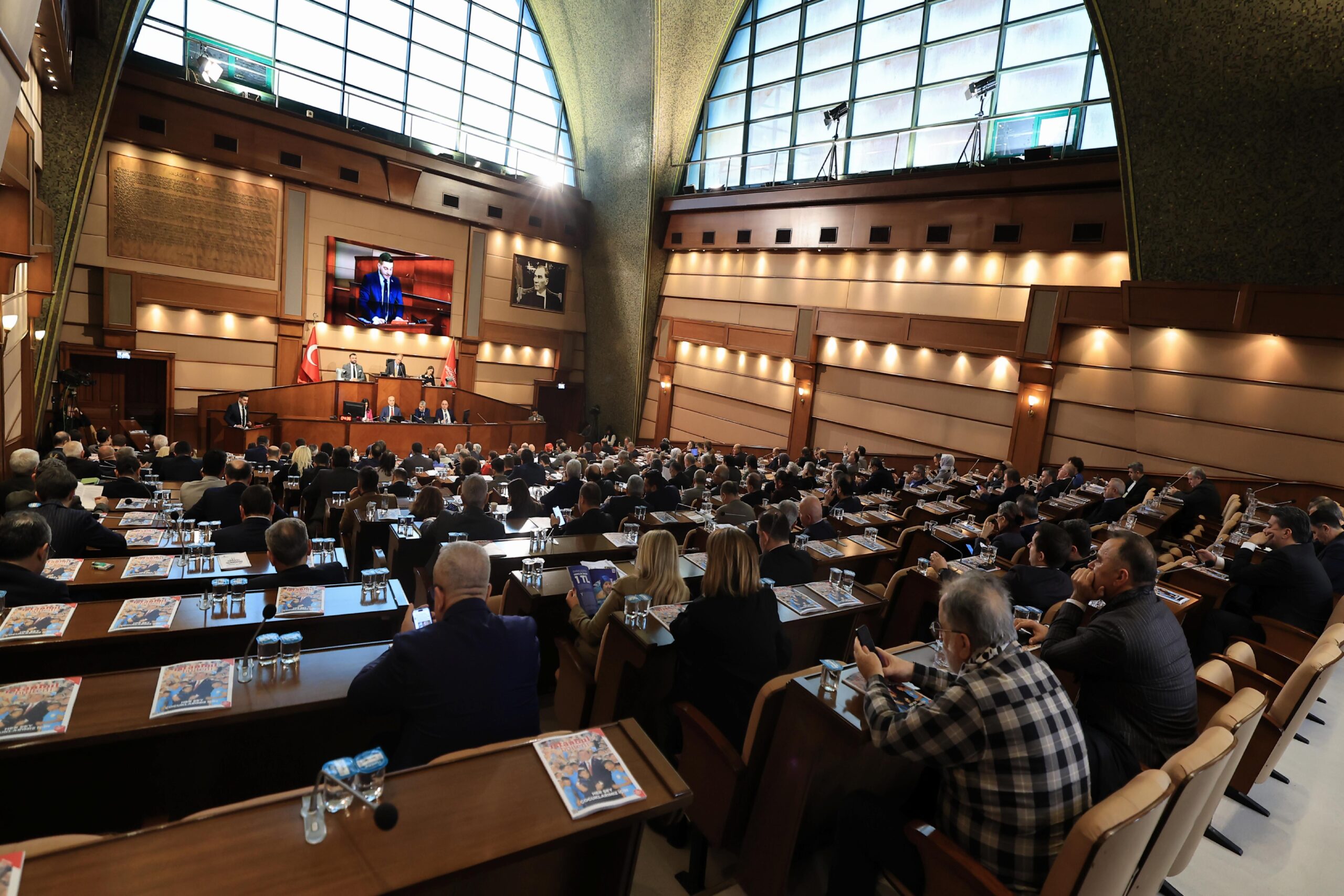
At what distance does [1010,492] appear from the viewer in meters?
7.16

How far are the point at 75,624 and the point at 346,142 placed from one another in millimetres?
13273

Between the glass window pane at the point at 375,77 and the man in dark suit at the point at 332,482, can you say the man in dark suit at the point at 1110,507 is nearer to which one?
the man in dark suit at the point at 332,482

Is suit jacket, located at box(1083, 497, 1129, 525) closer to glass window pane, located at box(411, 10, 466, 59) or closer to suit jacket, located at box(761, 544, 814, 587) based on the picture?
suit jacket, located at box(761, 544, 814, 587)

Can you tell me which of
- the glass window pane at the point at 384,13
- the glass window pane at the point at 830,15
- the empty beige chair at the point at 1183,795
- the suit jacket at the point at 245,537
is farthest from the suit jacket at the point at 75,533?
the glass window pane at the point at 830,15

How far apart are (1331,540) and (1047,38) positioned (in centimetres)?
894

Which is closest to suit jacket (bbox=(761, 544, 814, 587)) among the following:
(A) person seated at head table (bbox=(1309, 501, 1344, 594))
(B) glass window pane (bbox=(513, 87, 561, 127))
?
(A) person seated at head table (bbox=(1309, 501, 1344, 594))

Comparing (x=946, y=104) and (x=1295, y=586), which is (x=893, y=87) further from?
(x=1295, y=586)

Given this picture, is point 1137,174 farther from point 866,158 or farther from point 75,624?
point 75,624

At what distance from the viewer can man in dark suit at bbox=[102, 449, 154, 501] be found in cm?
529

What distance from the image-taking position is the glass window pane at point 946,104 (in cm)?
1130

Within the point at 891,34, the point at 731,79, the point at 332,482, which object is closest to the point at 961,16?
the point at 891,34

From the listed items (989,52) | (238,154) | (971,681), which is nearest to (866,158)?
(989,52)

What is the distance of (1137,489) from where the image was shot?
7.41 m

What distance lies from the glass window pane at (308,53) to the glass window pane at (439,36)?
174 cm
